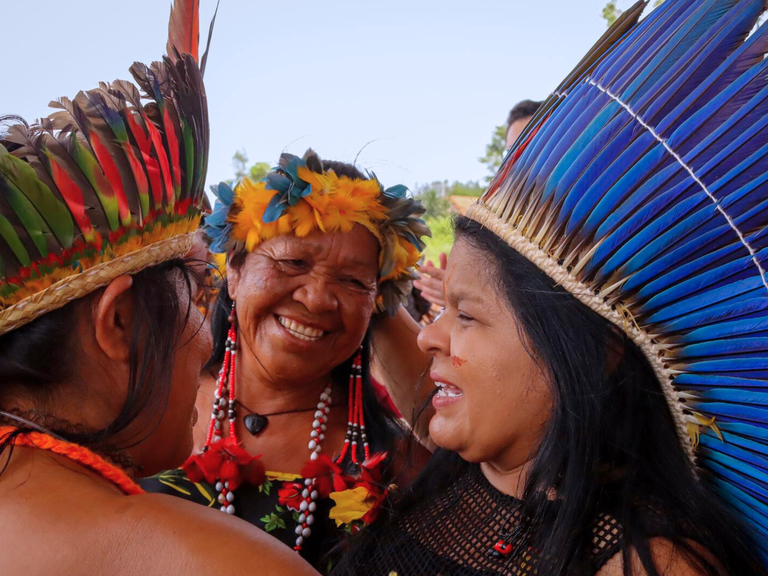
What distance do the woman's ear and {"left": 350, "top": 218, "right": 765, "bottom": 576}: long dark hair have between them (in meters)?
0.89

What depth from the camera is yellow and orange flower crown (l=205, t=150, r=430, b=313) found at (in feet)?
8.55

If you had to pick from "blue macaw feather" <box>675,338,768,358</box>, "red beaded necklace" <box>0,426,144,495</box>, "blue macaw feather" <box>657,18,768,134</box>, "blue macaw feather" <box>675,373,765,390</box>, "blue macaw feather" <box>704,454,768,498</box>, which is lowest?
"red beaded necklace" <box>0,426,144,495</box>

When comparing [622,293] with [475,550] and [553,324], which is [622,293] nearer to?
[553,324]

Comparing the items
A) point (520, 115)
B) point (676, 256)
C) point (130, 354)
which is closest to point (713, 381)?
point (676, 256)

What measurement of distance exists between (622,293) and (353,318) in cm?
128

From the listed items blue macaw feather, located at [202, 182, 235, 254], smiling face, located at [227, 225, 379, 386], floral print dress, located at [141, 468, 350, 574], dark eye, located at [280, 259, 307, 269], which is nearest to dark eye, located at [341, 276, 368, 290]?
smiling face, located at [227, 225, 379, 386]

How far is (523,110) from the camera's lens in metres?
5.47

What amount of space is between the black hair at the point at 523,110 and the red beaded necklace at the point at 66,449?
180 inches

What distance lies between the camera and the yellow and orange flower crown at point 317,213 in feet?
8.55

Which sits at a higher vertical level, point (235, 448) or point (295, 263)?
point (295, 263)

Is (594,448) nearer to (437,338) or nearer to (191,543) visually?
(437,338)

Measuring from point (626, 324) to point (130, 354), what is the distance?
1.12 metres

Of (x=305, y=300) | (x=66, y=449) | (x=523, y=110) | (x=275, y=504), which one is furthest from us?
(x=523, y=110)

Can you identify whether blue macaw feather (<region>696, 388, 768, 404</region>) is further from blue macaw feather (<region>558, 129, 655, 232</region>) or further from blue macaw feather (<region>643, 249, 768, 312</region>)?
blue macaw feather (<region>558, 129, 655, 232</region>)
